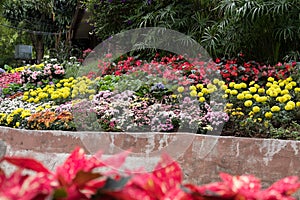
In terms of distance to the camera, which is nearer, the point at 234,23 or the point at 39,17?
the point at 234,23

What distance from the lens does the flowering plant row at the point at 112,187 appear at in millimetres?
519

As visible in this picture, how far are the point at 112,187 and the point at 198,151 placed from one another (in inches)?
107

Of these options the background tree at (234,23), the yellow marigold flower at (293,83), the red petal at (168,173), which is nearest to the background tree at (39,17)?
the background tree at (234,23)

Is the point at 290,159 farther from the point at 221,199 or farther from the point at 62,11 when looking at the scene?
the point at 62,11

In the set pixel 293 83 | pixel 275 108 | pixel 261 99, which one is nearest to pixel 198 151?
pixel 275 108

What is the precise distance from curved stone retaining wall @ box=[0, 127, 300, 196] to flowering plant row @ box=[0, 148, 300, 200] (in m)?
2.55

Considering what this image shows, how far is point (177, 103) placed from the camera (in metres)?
4.48

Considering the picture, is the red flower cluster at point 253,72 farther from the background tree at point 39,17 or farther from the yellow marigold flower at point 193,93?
the background tree at point 39,17

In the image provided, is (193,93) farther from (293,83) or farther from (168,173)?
(168,173)

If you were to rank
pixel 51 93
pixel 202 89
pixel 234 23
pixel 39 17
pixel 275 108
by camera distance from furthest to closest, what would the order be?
pixel 39 17 → pixel 234 23 → pixel 51 93 → pixel 202 89 → pixel 275 108

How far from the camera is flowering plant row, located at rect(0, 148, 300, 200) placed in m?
0.52

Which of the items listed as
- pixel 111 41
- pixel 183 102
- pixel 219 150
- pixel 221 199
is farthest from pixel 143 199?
pixel 111 41

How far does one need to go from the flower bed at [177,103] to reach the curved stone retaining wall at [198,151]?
0.53 metres

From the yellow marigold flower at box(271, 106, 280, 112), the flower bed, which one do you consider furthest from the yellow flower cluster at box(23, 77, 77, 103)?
the yellow marigold flower at box(271, 106, 280, 112)
